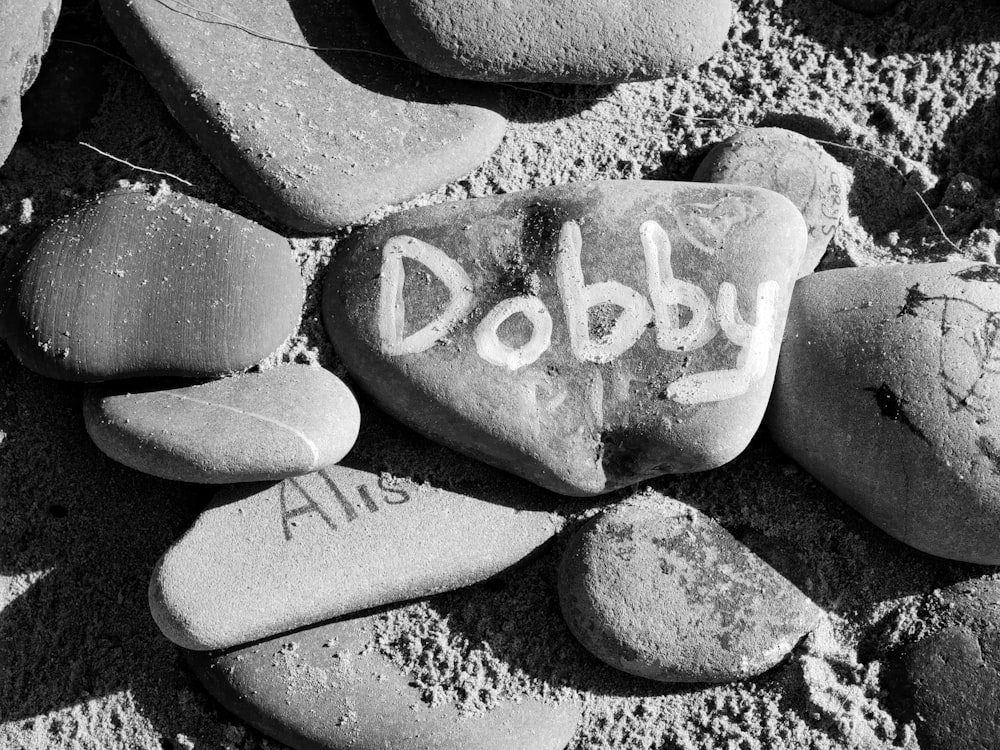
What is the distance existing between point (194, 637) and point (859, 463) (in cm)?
162

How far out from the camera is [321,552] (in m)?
2.28

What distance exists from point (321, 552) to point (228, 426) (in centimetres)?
37

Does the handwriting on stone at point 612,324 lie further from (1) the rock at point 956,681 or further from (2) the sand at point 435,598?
(1) the rock at point 956,681

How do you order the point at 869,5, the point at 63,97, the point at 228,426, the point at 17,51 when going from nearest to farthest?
the point at 228,426 < the point at 17,51 < the point at 63,97 < the point at 869,5

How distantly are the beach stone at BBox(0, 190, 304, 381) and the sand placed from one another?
5.3 inches

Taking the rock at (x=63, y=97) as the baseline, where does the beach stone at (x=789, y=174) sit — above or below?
below

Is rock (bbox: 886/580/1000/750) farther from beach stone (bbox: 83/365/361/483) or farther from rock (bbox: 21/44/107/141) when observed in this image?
rock (bbox: 21/44/107/141)

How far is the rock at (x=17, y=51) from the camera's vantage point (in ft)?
7.52

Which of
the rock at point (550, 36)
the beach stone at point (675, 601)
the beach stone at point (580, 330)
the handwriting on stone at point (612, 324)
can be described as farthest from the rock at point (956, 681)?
the rock at point (550, 36)

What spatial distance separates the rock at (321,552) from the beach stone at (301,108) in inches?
27.1

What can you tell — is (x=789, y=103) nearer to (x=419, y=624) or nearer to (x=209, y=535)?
(x=419, y=624)

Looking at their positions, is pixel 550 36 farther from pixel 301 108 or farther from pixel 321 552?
pixel 321 552

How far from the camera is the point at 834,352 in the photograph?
92.4 inches

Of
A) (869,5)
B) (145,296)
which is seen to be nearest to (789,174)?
(869,5)
